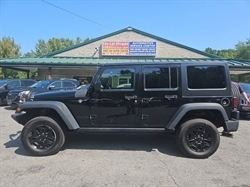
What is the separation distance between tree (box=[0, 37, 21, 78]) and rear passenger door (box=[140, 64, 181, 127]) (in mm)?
45269

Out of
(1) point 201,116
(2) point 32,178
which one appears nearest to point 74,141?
(2) point 32,178

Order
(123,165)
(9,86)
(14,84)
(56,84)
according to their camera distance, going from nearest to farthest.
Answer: (123,165)
(56,84)
(9,86)
(14,84)

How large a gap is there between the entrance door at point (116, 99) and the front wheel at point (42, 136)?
0.87 metres

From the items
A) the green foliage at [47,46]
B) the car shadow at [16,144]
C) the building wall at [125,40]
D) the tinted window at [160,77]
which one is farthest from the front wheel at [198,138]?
the green foliage at [47,46]

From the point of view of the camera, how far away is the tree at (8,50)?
41.2m

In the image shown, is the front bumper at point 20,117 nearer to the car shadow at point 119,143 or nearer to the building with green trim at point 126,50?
the car shadow at point 119,143

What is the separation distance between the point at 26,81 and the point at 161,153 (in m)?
11.4

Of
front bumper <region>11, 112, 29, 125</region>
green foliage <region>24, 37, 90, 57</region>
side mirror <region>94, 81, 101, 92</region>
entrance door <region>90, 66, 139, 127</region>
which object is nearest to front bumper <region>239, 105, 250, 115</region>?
entrance door <region>90, 66, 139, 127</region>

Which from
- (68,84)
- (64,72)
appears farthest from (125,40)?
(68,84)

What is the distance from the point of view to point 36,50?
64312mm

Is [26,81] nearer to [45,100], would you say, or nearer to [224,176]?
[45,100]

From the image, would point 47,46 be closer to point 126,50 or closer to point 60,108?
point 126,50

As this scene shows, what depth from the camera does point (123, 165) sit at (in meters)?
3.79

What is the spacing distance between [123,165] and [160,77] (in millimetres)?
2030
